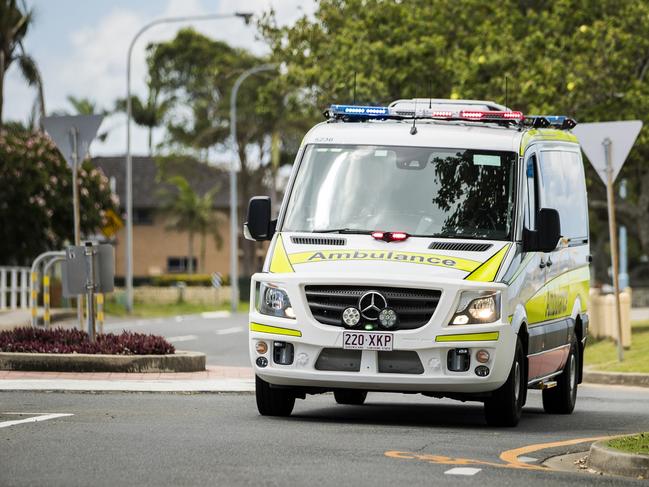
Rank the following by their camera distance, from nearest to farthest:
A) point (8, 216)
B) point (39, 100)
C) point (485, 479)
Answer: point (485, 479), point (8, 216), point (39, 100)

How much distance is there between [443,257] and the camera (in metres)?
13.0

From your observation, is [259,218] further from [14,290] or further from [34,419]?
[14,290]

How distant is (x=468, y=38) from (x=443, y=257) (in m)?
21.0

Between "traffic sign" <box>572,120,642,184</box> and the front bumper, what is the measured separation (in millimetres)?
9069

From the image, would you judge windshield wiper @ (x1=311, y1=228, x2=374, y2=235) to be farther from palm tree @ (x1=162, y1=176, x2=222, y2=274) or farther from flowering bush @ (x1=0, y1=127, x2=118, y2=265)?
palm tree @ (x1=162, y1=176, x2=222, y2=274)

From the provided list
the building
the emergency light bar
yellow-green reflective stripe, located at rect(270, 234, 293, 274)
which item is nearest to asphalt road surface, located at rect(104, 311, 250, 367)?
the emergency light bar

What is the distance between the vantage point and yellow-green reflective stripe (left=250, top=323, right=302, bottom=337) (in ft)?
42.1

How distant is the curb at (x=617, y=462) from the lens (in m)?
10.0

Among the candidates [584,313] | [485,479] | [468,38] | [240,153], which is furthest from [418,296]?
[240,153]

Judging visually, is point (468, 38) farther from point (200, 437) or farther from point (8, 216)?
point (200, 437)

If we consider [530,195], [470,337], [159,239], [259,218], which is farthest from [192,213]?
[470,337]

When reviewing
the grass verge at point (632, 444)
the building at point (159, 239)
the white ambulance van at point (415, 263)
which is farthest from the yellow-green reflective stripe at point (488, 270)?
the building at point (159, 239)

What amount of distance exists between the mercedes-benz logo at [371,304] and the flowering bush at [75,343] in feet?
20.1

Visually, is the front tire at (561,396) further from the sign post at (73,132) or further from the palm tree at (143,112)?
the palm tree at (143,112)
